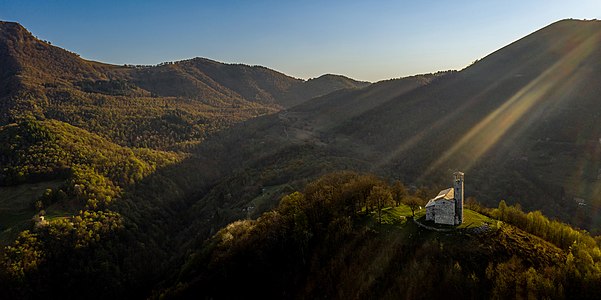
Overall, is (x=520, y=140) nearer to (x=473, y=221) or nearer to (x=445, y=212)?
(x=473, y=221)

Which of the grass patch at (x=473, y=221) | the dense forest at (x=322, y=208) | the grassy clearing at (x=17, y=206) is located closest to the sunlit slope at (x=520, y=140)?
the dense forest at (x=322, y=208)

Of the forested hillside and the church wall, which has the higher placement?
the church wall

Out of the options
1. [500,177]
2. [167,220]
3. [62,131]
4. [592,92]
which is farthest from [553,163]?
[62,131]

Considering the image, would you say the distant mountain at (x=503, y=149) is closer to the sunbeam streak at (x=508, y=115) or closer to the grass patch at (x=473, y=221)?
the sunbeam streak at (x=508, y=115)

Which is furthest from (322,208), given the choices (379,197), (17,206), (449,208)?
(17,206)

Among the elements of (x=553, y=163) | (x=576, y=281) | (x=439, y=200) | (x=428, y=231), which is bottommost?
(x=553, y=163)

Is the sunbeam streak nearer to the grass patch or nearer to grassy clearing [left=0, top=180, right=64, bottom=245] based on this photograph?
the grass patch

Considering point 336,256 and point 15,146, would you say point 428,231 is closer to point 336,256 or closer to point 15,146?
point 336,256

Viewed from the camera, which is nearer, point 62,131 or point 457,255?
point 457,255

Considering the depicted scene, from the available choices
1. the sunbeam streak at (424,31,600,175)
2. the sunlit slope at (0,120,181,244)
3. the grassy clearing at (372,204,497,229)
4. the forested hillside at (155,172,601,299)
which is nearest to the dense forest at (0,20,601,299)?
the forested hillside at (155,172,601,299)

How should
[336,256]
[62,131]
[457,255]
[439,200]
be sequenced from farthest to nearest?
[62,131] < [336,256] < [439,200] < [457,255]
